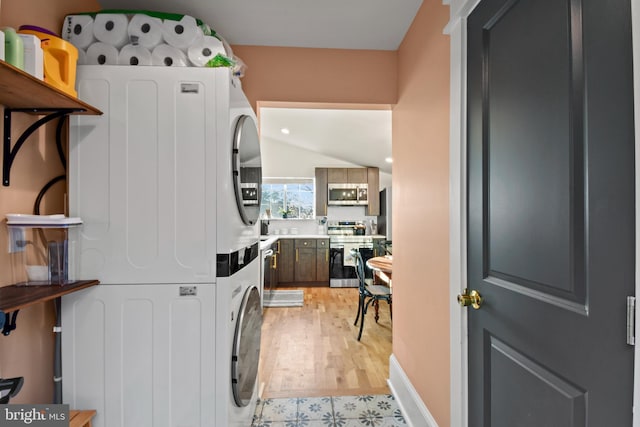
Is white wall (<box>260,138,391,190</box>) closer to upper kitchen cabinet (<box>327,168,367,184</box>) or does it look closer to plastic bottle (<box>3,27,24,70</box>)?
upper kitchen cabinet (<box>327,168,367,184</box>)

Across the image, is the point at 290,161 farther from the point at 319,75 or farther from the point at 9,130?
the point at 9,130

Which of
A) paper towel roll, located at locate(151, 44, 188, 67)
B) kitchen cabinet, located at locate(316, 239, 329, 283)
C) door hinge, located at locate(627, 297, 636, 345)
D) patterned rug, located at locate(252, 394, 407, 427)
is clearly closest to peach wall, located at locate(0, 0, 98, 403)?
paper towel roll, located at locate(151, 44, 188, 67)

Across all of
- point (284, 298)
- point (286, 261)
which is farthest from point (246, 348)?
point (286, 261)

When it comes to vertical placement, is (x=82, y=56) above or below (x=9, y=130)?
above

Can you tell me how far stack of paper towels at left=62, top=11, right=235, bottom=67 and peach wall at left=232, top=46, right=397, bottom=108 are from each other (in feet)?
2.15

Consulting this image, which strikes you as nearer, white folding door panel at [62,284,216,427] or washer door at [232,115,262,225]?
white folding door panel at [62,284,216,427]

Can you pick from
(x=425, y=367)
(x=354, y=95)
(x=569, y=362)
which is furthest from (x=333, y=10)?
(x=425, y=367)

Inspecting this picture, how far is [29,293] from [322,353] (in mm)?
2273

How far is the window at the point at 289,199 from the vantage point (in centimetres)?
629

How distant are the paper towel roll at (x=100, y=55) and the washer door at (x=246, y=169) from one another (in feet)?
1.92

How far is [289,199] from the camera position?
6.34 meters

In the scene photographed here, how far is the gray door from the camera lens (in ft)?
2.13

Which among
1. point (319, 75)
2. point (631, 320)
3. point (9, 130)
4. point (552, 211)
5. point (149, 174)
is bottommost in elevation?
point (631, 320)

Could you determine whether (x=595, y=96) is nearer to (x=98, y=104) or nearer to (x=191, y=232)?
(x=191, y=232)
